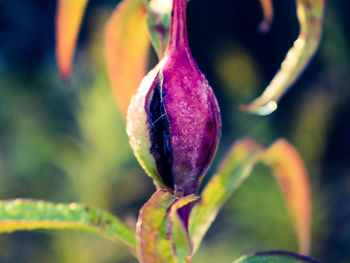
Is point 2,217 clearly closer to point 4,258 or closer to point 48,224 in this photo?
point 48,224

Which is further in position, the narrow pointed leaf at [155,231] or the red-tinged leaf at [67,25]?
the red-tinged leaf at [67,25]

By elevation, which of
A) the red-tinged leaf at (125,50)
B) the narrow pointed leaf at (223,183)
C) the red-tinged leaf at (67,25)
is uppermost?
the red-tinged leaf at (67,25)

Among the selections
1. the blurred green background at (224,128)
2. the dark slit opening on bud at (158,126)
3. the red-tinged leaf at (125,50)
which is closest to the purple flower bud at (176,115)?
the dark slit opening on bud at (158,126)

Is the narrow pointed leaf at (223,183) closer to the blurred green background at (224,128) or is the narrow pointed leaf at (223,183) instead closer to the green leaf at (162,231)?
the green leaf at (162,231)

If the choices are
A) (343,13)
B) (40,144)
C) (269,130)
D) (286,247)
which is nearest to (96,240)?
(40,144)

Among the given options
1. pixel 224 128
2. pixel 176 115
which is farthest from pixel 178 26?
pixel 224 128
